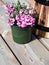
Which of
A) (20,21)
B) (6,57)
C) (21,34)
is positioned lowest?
(6,57)

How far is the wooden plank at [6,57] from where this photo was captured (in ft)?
5.57

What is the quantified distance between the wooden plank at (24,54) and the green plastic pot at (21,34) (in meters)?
0.04

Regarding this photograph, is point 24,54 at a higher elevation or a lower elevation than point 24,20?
lower

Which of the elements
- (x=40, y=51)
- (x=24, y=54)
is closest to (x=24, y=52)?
(x=24, y=54)

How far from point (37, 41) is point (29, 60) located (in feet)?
0.90

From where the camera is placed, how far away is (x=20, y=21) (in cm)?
172

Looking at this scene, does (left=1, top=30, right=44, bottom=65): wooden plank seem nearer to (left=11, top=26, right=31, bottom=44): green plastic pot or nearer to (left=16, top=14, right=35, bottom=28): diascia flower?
(left=11, top=26, right=31, bottom=44): green plastic pot

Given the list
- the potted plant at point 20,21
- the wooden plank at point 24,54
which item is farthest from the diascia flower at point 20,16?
the wooden plank at point 24,54

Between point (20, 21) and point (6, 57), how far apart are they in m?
0.32

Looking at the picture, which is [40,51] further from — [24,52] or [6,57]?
[6,57]

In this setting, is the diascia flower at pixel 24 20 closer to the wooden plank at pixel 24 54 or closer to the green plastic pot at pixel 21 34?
the green plastic pot at pixel 21 34

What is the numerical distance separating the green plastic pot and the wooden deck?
0.13 feet

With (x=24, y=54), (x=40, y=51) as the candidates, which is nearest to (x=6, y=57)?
(x=24, y=54)

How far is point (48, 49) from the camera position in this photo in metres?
1.83
